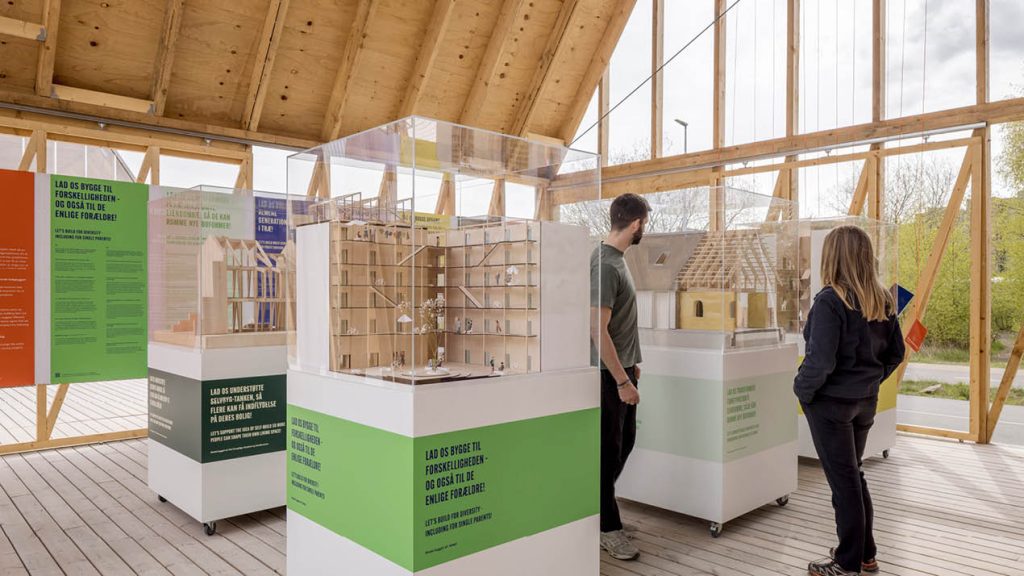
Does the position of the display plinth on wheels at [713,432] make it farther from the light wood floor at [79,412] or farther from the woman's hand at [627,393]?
the light wood floor at [79,412]

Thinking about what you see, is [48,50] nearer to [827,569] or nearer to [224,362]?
[224,362]

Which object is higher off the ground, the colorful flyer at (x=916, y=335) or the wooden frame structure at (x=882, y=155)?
the wooden frame structure at (x=882, y=155)

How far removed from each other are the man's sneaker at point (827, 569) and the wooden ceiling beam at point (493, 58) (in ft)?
19.4

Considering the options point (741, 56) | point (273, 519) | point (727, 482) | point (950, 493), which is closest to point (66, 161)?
point (273, 519)

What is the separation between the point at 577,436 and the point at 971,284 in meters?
4.79

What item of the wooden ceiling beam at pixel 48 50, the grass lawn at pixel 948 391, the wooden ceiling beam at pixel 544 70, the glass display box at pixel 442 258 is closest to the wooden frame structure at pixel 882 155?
the grass lawn at pixel 948 391

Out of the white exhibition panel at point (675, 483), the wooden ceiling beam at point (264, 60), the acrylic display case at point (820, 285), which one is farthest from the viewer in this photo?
the wooden ceiling beam at point (264, 60)

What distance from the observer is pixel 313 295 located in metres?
2.63

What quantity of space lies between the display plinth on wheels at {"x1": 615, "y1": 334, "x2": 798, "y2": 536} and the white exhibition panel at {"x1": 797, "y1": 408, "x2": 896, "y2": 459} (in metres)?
1.02

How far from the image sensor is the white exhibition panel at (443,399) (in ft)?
7.27

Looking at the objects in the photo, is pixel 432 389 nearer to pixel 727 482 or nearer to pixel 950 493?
pixel 727 482

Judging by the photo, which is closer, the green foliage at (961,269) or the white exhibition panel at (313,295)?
the white exhibition panel at (313,295)

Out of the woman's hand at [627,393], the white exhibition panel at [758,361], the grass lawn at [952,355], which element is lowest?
the grass lawn at [952,355]

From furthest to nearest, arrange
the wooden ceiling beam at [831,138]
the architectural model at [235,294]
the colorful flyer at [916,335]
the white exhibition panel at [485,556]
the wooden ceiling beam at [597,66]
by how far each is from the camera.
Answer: the wooden ceiling beam at [597,66] → the colorful flyer at [916,335] → the wooden ceiling beam at [831,138] → the architectural model at [235,294] → the white exhibition panel at [485,556]
